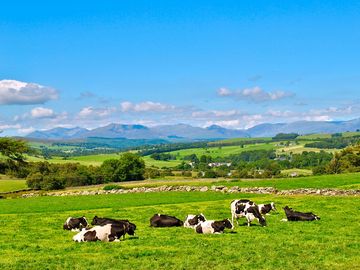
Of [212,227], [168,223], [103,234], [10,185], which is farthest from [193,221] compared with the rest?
[10,185]

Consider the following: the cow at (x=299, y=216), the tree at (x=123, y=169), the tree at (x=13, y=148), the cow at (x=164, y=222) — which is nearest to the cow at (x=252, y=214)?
the cow at (x=299, y=216)

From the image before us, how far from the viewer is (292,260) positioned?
18500 millimetres

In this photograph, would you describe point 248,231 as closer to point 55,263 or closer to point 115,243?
point 115,243

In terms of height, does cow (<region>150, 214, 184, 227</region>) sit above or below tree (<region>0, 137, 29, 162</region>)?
below

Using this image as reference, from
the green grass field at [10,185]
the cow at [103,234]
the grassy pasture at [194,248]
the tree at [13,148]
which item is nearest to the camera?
the grassy pasture at [194,248]

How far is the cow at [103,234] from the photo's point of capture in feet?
77.4

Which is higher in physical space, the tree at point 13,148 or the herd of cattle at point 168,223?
the tree at point 13,148

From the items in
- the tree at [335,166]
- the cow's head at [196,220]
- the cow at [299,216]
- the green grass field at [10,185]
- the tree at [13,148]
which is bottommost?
the green grass field at [10,185]

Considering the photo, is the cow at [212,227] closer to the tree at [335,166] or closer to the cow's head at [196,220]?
the cow's head at [196,220]

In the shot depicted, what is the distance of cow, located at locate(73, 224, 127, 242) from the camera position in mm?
23578

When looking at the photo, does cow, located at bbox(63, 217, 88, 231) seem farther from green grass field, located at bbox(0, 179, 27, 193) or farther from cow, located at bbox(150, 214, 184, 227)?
green grass field, located at bbox(0, 179, 27, 193)

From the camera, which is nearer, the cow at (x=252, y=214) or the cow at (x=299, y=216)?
the cow at (x=252, y=214)

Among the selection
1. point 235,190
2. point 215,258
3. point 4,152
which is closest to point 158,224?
point 215,258

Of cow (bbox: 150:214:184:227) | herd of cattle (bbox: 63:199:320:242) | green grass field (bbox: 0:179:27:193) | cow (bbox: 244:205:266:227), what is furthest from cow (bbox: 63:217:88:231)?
green grass field (bbox: 0:179:27:193)
